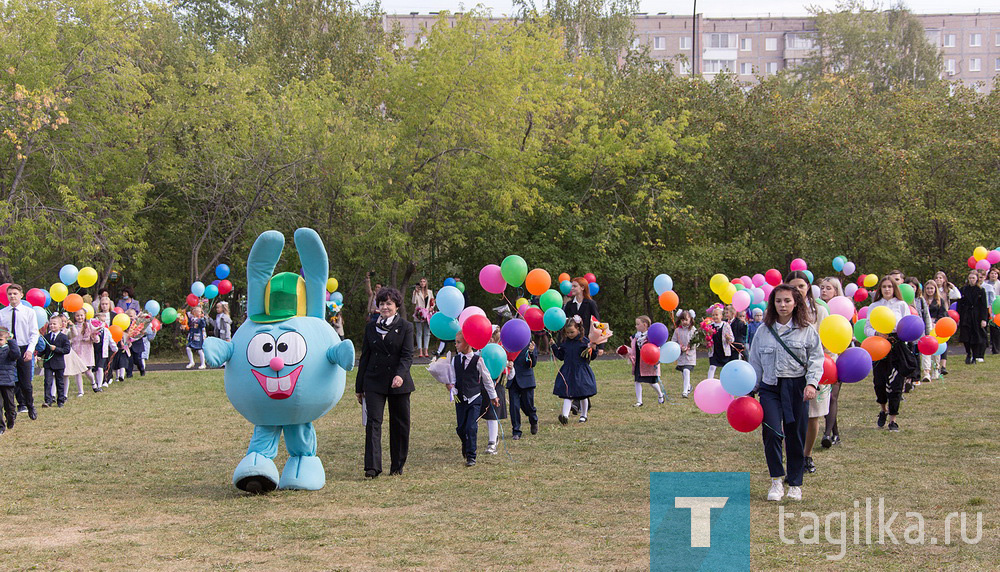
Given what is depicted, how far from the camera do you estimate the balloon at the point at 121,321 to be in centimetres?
1645

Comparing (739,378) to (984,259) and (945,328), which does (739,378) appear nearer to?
(945,328)

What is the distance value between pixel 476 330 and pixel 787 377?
3095 millimetres

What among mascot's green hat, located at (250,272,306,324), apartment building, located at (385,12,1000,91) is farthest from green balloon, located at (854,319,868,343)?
apartment building, located at (385,12,1000,91)

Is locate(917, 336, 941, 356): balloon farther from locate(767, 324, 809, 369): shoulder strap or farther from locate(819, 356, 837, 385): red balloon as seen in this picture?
locate(767, 324, 809, 369): shoulder strap

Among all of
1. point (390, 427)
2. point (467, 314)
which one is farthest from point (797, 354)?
point (390, 427)

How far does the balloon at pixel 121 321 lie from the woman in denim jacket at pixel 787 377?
12.5 meters

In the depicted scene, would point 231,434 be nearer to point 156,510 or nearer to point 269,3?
Result: point 156,510

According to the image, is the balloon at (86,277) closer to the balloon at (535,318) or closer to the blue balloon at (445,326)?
the balloon at (535,318)

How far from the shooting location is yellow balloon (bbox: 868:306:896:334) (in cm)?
1005

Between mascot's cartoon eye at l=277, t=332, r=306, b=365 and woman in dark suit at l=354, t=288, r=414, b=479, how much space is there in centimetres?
78

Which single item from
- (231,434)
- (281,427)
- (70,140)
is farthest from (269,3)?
(281,427)

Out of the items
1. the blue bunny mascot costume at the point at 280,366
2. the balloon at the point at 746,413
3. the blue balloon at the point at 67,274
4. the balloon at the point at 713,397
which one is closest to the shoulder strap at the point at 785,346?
the balloon at the point at 746,413

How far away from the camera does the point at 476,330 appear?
920 cm

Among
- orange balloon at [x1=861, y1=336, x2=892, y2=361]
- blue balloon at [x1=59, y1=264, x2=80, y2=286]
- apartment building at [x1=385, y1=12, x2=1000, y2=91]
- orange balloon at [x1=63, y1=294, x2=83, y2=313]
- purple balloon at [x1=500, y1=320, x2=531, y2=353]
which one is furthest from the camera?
apartment building at [x1=385, y1=12, x2=1000, y2=91]
